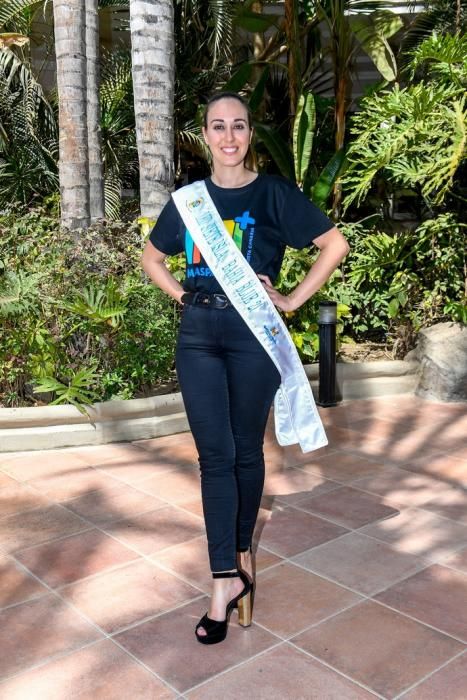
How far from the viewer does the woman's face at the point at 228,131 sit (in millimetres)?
2779

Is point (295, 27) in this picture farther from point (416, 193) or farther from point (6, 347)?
point (6, 347)

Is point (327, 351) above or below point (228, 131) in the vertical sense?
below

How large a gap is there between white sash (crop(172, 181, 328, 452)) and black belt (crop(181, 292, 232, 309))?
0.04m

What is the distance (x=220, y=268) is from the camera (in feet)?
8.97

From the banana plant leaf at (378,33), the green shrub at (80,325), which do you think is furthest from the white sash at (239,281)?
the banana plant leaf at (378,33)

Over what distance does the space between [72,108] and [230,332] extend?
457 centimetres

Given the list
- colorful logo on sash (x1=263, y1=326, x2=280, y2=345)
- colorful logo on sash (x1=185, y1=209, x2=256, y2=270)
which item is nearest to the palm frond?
colorful logo on sash (x1=185, y1=209, x2=256, y2=270)

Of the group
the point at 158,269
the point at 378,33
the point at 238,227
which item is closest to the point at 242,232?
the point at 238,227

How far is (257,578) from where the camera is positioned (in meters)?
3.45

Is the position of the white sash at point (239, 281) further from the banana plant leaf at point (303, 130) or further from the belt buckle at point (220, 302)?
the banana plant leaf at point (303, 130)

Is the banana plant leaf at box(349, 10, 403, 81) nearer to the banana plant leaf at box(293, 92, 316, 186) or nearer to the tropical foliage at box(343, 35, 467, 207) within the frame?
the banana plant leaf at box(293, 92, 316, 186)

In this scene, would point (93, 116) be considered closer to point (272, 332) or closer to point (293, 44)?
point (293, 44)

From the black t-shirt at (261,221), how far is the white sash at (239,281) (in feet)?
0.17

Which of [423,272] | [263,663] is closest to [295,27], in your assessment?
[423,272]
